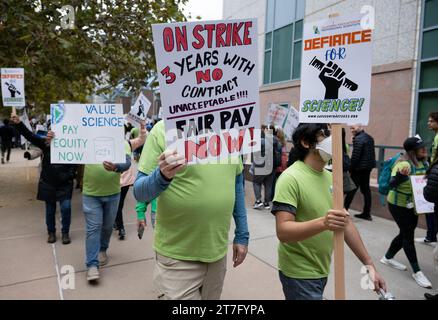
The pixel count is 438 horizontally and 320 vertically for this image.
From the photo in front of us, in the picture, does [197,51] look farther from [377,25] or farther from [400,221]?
[377,25]

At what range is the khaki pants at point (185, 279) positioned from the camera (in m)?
2.11

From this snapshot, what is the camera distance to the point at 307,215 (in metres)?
2.16

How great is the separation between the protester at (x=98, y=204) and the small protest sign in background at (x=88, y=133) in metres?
0.18

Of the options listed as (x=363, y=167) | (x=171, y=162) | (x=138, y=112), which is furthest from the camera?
(x=363, y=167)

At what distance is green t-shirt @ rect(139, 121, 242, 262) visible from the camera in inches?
81.7

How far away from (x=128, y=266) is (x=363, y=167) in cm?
485

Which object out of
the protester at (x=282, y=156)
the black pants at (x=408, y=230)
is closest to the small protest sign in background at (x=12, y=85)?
the protester at (x=282, y=156)

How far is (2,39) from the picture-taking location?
7059 mm

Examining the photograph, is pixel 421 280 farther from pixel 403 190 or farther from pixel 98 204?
pixel 98 204

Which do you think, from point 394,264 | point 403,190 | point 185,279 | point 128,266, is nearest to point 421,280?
point 394,264

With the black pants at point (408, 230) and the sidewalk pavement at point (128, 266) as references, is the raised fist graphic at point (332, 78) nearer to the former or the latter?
the sidewalk pavement at point (128, 266)

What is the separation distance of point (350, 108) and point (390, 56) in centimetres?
924

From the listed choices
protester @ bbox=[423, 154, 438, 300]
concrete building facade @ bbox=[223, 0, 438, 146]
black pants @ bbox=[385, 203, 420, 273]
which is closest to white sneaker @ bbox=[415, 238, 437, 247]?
black pants @ bbox=[385, 203, 420, 273]

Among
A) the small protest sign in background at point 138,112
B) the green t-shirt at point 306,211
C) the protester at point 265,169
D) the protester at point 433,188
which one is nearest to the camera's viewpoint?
the green t-shirt at point 306,211
